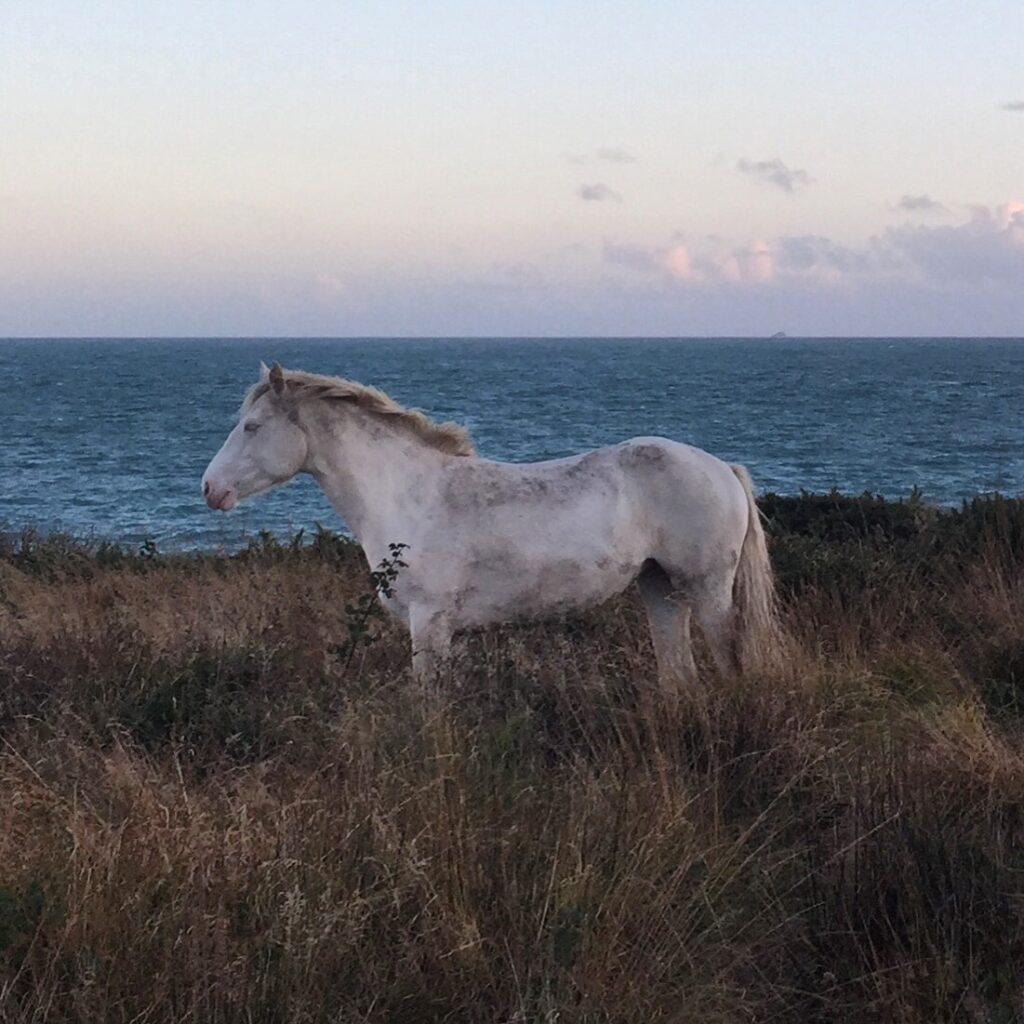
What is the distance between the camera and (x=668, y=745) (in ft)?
15.8

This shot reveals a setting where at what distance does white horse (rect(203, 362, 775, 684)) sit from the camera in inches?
241

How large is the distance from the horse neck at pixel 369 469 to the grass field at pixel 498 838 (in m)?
0.71

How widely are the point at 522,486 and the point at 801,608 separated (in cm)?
224

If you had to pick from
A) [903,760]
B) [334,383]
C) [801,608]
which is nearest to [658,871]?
[903,760]

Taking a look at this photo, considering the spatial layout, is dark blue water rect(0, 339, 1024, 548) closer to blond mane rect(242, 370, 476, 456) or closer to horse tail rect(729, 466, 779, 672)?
blond mane rect(242, 370, 476, 456)

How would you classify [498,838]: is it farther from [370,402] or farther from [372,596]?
[370,402]

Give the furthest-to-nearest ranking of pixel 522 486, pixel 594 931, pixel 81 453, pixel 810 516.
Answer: pixel 81 453 < pixel 810 516 < pixel 522 486 < pixel 594 931

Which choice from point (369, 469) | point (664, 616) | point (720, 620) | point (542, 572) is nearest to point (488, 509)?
point (542, 572)

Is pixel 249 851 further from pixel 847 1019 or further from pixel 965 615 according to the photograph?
pixel 965 615

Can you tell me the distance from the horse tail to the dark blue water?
3.21 meters

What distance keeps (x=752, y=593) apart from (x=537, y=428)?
139ft

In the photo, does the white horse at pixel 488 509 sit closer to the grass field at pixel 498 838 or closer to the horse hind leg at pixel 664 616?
the horse hind leg at pixel 664 616

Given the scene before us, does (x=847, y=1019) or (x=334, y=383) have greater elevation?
(x=334, y=383)

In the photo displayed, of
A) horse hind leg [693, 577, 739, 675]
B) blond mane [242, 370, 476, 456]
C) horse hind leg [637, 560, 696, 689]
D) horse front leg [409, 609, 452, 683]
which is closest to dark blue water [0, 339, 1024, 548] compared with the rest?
blond mane [242, 370, 476, 456]
